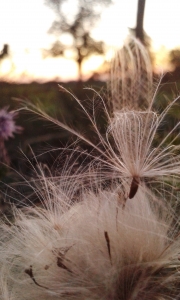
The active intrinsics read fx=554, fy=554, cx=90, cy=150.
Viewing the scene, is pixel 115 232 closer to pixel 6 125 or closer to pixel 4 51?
pixel 6 125

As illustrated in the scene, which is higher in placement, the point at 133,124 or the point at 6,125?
the point at 133,124

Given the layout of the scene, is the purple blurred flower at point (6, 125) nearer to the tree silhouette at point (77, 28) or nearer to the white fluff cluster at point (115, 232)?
the tree silhouette at point (77, 28)

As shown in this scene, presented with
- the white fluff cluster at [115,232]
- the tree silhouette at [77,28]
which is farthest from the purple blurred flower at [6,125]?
the white fluff cluster at [115,232]

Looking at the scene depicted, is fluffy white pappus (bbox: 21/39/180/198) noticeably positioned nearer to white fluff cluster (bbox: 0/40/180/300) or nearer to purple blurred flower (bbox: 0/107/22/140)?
white fluff cluster (bbox: 0/40/180/300)

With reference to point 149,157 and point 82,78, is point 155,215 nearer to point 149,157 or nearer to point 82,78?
point 149,157

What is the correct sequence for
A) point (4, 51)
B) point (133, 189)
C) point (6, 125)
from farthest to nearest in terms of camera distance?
point (4, 51) → point (6, 125) → point (133, 189)

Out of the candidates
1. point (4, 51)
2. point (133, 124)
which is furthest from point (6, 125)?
point (133, 124)

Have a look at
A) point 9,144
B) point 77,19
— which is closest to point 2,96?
point 9,144
